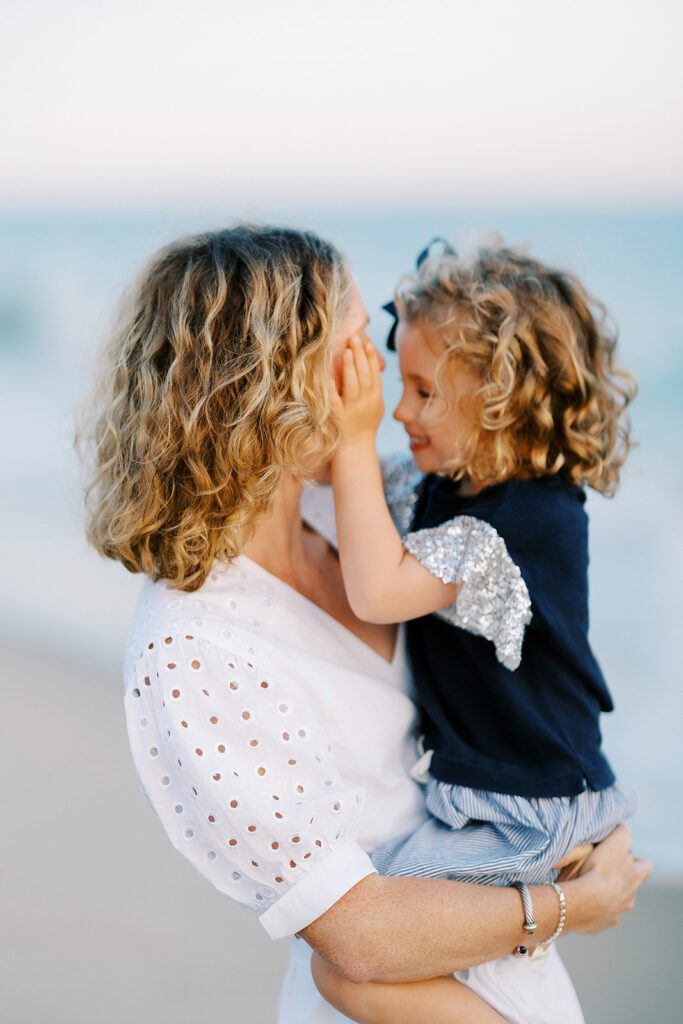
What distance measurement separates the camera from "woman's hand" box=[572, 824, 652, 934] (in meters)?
1.87

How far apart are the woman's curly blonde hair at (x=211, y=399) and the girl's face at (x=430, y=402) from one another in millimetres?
372

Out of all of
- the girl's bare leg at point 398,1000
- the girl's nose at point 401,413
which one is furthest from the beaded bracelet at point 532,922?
the girl's nose at point 401,413

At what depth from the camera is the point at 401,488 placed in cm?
227

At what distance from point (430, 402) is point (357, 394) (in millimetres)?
310

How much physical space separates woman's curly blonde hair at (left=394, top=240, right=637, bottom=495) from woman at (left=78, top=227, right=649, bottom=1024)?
0.30m

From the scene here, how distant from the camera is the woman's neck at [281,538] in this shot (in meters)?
1.90

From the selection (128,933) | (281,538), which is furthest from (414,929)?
(128,933)

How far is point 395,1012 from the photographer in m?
1.67

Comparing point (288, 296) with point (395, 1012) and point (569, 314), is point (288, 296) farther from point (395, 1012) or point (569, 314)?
point (395, 1012)

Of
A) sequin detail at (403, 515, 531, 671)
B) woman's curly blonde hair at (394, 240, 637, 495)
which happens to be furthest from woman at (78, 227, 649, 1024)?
woman's curly blonde hair at (394, 240, 637, 495)

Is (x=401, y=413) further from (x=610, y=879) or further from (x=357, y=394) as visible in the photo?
(x=610, y=879)

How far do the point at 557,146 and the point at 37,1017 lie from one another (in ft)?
Answer: 30.0

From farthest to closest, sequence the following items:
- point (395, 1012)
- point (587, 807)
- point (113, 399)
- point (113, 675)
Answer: point (113, 675) < point (587, 807) < point (113, 399) < point (395, 1012)

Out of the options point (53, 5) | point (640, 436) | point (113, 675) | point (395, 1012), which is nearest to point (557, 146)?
point (640, 436)
